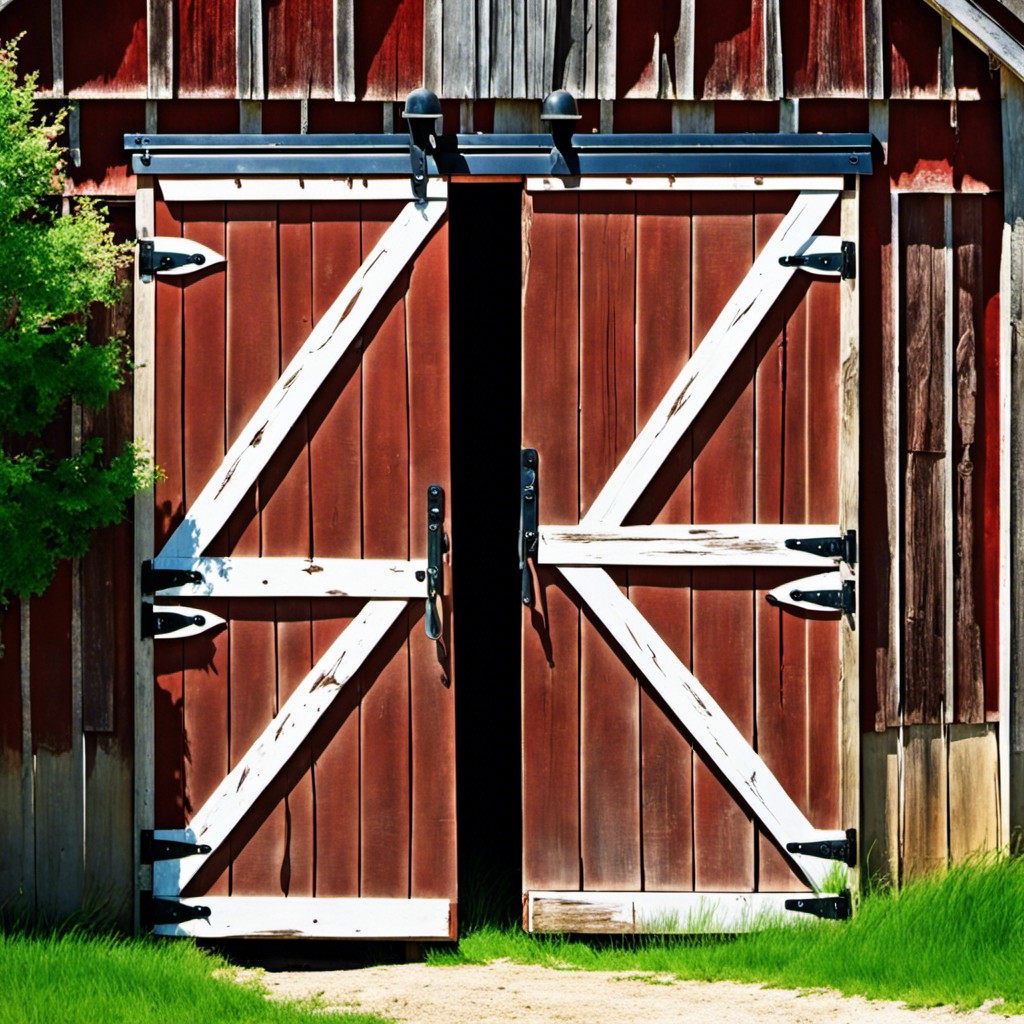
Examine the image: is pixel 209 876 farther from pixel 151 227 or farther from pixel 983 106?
pixel 983 106

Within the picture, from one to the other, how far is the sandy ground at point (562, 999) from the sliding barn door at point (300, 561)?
276mm

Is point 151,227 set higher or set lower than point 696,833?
higher

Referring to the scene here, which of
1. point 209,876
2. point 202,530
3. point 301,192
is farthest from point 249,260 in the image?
point 209,876

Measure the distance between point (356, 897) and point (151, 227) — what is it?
2.65 metres

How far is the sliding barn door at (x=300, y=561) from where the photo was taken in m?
5.46

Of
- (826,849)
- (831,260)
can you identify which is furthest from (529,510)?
(826,849)

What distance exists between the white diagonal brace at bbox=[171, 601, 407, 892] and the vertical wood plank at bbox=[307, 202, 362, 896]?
0.06 meters

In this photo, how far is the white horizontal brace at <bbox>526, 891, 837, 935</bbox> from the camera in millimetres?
5457

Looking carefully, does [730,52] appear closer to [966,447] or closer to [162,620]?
[966,447]

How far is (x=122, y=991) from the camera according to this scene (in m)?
4.64

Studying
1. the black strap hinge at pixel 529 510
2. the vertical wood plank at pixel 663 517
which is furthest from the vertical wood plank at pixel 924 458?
the black strap hinge at pixel 529 510

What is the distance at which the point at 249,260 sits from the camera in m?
5.47

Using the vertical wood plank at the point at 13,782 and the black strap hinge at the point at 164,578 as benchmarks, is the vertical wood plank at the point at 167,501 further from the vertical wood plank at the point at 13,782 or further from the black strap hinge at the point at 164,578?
the vertical wood plank at the point at 13,782

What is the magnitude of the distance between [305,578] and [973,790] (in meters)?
2.74
